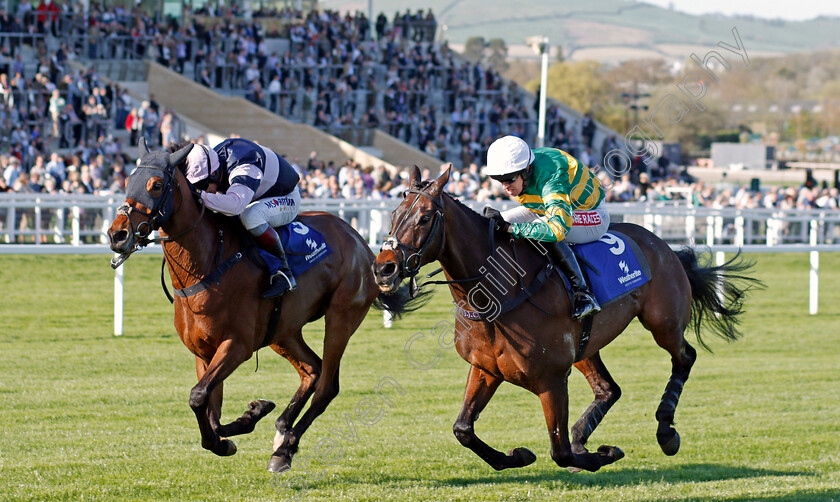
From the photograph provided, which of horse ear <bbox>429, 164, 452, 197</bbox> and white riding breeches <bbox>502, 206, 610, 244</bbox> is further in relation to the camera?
white riding breeches <bbox>502, 206, 610, 244</bbox>

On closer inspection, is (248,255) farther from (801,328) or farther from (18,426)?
(801,328)

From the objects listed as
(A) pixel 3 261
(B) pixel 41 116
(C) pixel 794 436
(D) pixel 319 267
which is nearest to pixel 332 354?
(D) pixel 319 267

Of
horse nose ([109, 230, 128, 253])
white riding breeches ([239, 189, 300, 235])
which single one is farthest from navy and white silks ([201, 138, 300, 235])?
horse nose ([109, 230, 128, 253])

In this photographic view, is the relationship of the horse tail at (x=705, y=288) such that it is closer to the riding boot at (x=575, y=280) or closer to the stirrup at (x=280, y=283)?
the riding boot at (x=575, y=280)

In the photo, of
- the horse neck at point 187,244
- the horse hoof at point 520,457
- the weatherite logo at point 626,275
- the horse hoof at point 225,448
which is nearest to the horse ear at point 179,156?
the horse neck at point 187,244

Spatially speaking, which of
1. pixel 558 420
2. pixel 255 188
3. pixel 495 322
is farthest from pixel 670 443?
pixel 255 188

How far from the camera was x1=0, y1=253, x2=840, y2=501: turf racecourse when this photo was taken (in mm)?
5883

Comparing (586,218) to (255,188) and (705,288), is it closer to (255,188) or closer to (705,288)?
(705,288)

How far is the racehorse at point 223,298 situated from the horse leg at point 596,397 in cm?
155

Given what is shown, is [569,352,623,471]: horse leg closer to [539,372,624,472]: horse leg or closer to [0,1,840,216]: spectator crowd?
[539,372,624,472]: horse leg

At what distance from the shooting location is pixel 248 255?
6039 mm

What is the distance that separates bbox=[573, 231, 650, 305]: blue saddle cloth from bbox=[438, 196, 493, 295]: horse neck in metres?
0.81

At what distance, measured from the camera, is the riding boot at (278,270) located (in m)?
6.06

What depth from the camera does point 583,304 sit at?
5.54m
